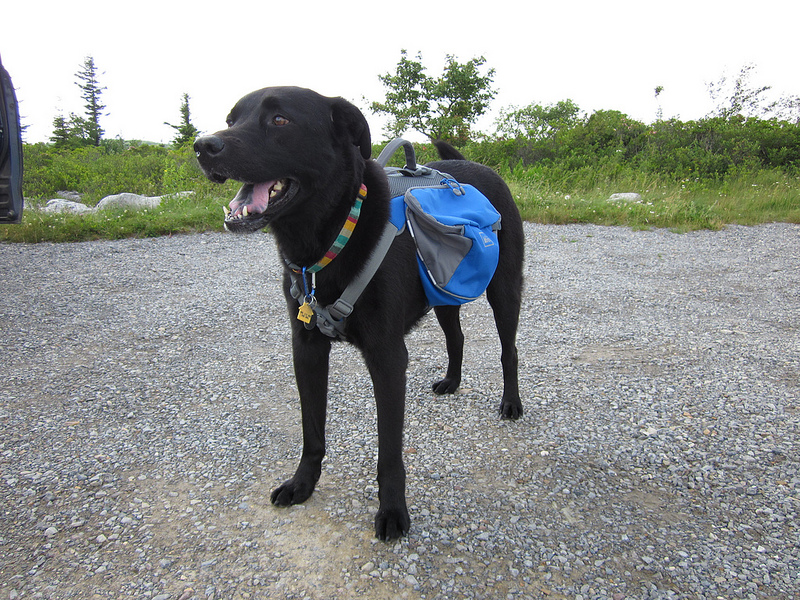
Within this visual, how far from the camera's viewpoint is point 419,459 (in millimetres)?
2537

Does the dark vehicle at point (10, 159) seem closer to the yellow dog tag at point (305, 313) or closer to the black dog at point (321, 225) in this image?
the black dog at point (321, 225)

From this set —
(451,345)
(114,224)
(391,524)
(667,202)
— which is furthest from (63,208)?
(667,202)

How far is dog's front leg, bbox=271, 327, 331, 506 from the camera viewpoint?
215 centimetres

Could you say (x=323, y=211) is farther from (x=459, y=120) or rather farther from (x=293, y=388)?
(x=459, y=120)

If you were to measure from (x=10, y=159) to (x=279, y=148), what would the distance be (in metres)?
3.26

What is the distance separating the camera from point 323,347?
85.0 inches

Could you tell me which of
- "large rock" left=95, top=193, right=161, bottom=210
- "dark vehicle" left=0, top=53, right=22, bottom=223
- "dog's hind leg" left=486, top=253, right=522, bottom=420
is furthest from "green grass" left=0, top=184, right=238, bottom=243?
"dog's hind leg" left=486, top=253, right=522, bottom=420

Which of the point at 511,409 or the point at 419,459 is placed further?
the point at 511,409

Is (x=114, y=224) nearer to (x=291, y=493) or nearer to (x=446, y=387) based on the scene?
(x=446, y=387)

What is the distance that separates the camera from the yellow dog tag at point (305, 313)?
2023 millimetres

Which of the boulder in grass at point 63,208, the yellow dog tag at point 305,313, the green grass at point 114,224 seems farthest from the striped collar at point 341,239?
the boulder in grass at point 63,208

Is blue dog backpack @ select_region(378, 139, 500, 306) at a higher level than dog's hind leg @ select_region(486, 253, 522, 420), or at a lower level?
higher

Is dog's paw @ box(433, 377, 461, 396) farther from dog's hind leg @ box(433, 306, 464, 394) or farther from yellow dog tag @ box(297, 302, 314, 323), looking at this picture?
yellow dog tag @ box(297, 302, 314, 323)

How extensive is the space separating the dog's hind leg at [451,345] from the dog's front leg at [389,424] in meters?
1.09
